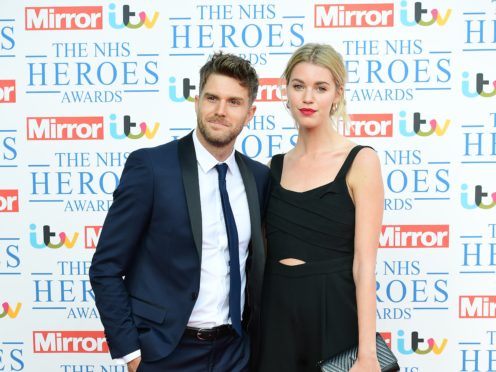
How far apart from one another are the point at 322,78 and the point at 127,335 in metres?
1.08

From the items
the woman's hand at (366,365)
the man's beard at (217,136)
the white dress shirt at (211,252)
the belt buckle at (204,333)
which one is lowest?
the woman's hand at (366,365)

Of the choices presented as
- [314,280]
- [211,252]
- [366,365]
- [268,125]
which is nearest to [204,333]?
[211,252]

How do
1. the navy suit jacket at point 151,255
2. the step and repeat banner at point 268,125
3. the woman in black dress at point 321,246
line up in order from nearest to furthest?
the navy suit jacket at point 151,255, the woman in black dress at point 321,246, the step and repeat banner at point 268,125

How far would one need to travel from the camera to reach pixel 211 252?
5.25 ft

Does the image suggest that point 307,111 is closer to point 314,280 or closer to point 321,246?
point 321,246

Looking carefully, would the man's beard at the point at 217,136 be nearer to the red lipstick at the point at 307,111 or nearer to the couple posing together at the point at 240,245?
the couple posing together at the point at 240,245

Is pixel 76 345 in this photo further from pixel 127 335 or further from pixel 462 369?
pixel 462 369

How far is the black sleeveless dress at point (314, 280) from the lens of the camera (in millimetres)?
1677

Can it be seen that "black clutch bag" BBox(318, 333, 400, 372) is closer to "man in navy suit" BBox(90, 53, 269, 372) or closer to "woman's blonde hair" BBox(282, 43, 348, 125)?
"man in navy suit" BBox(90, 53, 269, 372)

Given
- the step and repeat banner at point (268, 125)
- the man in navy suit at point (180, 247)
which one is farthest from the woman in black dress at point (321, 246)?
the step and repeat banner at point (268, 125)

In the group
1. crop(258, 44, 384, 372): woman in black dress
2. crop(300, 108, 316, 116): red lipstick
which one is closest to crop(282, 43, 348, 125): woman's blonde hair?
crop(258, 44, 384, 372): woman in black dress

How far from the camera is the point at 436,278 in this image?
2639mm

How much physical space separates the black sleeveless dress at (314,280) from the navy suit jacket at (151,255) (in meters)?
0.34

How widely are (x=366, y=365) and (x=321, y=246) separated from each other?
41cm
